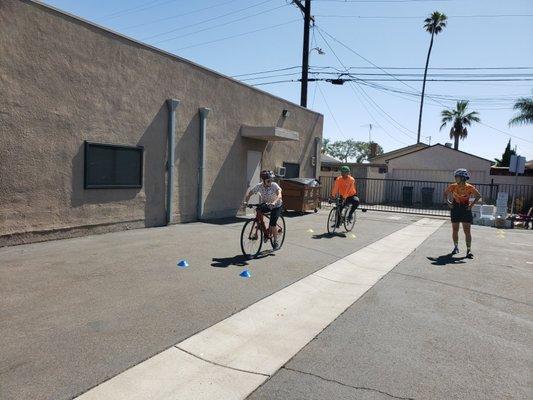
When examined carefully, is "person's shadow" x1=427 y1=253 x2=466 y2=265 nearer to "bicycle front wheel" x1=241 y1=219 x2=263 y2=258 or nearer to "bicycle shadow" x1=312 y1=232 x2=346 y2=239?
"bicycle shadow" x1=312 y1=232 x2=346 y2=239

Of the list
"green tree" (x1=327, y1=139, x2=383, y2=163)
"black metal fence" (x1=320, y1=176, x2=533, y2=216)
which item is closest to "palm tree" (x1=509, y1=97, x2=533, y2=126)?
"black metal fence" (x1=320, y1=176, x2=533, y2=216)

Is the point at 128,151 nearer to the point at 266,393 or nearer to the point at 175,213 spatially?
the point at 175,213

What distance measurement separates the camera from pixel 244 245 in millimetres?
7824

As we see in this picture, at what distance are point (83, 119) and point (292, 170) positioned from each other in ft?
34.4

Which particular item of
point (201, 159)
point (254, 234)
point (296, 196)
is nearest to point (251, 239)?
point (254, 234)

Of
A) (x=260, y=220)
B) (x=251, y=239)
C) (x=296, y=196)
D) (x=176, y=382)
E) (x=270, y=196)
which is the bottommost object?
(x=176, y=382)

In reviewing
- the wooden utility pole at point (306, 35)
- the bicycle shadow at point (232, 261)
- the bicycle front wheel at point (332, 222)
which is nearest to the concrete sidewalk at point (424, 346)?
the bicycle shadow at point (232, 261)

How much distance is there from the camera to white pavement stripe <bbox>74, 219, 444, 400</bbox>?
3.36 m

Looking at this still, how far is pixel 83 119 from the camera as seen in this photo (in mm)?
8727

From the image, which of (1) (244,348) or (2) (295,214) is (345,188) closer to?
(2) (295,214)

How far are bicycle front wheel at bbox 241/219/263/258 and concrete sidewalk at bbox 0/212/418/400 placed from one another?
263mm

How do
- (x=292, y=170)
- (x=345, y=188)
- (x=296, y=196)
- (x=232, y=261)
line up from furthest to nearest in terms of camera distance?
(x=292, y=170) < (x=296, y=196) < (x=345, y=188) < (x=232, y=261)

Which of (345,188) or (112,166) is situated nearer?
(112,166)

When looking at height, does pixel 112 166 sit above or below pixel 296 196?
above
